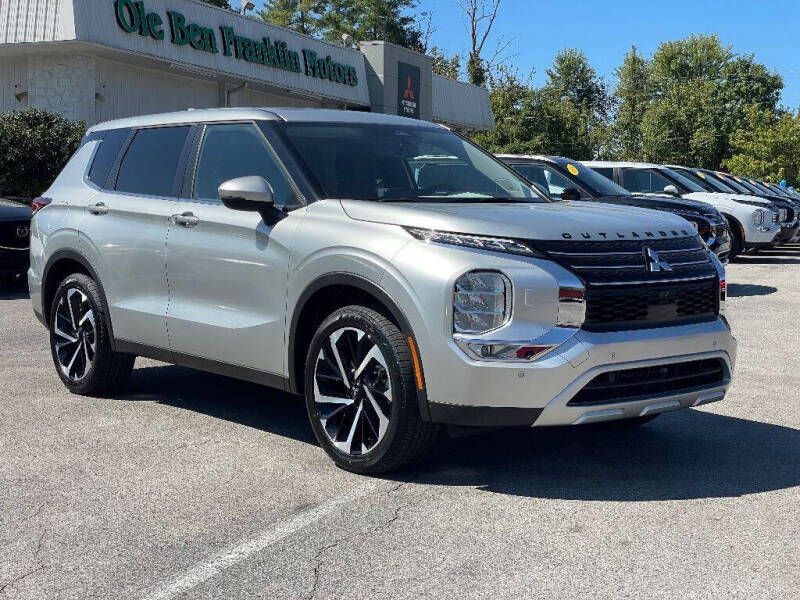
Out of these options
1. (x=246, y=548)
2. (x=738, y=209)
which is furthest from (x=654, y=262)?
(x=738, y=209)

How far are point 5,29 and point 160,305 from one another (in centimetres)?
2040

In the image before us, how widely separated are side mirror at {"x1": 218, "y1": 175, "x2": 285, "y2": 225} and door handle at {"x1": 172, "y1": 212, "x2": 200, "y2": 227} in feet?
1.50

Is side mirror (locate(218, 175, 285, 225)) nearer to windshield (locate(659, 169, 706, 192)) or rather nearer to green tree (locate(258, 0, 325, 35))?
windshield (locate(659, 169, 706, 192))

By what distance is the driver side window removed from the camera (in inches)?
236

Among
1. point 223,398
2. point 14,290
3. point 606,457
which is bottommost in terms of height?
point 14,290

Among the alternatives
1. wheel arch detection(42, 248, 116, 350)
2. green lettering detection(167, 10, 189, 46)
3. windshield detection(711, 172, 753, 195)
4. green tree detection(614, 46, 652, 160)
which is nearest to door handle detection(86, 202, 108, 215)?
wheel arch detection(42, 248, 116, 350)

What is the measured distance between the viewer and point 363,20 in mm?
72375

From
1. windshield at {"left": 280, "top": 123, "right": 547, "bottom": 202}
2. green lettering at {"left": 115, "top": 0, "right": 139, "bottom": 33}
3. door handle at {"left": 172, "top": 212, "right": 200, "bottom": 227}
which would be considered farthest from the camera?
green lettering at {"left": 115, "top": 0, "right": 139, "bottom": 33}

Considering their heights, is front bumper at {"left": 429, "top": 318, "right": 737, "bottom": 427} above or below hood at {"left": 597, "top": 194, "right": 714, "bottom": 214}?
below

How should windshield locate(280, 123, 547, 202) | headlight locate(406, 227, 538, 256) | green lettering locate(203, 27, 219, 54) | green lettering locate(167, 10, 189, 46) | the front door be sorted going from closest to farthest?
1. headlight locate(406, 227, 538, 256)
2. the front door
3. windshield locate(280, 123, 547, 202)
4. green lettering locate(167, 10, 189, 46)
5. green lettering locate(203, 27, 219, 54)

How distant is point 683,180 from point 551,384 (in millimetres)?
15577

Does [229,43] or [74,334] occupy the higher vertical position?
[229,43]

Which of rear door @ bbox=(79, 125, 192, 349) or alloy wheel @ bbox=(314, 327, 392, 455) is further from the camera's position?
rear door @ bbox=(79, 125, 192, 349)

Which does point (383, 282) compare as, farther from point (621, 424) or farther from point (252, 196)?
point (621, 424)
